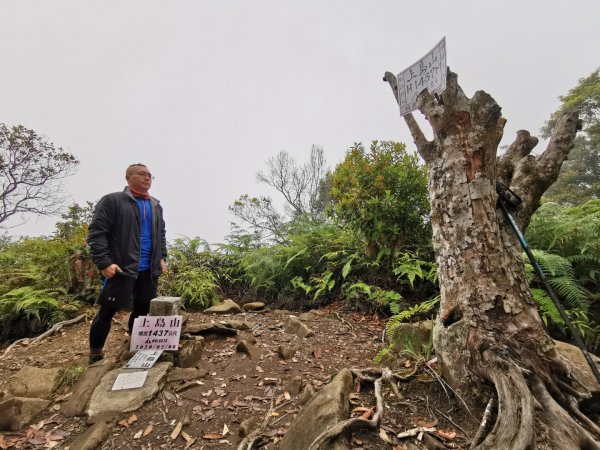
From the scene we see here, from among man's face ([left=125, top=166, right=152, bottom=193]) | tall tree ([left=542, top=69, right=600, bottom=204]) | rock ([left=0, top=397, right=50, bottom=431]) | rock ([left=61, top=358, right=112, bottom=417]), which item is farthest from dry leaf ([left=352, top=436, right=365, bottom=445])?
tall tree ([left=542, top=69, right=600, bottom=204])

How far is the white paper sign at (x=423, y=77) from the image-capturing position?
2.20m

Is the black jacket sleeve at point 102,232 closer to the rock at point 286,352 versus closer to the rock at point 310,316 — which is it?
the rock at point 286,352

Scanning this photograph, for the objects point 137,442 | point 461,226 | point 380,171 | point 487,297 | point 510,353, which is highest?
point 380,171

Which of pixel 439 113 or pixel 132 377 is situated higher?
pixel 439 113

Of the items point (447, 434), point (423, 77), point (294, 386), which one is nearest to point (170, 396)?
point (294, 386)

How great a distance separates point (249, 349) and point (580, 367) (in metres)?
2.78

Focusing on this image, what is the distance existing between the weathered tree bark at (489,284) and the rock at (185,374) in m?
2.05

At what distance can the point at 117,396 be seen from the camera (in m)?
2.18

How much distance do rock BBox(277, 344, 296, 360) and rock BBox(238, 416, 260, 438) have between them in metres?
0.92

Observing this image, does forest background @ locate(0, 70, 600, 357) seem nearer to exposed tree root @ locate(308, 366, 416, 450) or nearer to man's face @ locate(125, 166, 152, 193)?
exposed tree root @ locate(308, 366, 416, 450)

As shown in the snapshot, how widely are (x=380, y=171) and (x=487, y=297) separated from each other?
278 centimetres

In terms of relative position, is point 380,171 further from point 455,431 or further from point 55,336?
point 55,336

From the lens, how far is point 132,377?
7.64 ft

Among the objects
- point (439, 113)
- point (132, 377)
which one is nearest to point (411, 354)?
point (439, 113)
